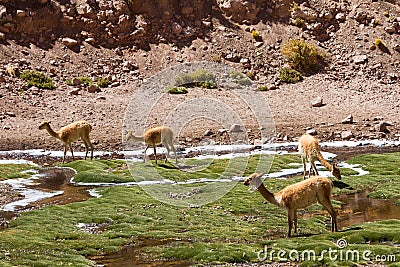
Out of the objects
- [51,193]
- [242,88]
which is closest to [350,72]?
[242,88]

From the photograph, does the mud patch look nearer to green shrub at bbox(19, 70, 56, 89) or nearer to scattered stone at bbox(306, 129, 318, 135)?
scattered stone at bbox(306, 129, 318, 135)

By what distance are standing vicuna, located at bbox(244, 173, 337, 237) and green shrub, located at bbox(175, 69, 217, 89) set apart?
28.8 m

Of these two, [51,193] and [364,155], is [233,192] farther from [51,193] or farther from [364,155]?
[364,155]

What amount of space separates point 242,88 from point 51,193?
2448 cm

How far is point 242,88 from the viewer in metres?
44.3

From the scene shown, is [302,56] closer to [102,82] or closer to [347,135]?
[347,135]

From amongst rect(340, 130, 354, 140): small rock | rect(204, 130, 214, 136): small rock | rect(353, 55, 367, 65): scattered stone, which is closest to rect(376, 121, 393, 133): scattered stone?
rect(340, 130, 354, 140): small rock

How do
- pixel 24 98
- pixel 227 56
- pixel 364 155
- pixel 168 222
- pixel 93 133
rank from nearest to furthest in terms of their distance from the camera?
1. pixel 168 222
2. pixel 364 155
3. pixel 93 133
4. pixel 24 98
5. pixel 227 56

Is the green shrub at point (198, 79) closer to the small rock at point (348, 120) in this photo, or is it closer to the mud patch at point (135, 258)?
the small rock at point (348, 120)

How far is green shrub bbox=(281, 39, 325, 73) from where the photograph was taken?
46.8 metres

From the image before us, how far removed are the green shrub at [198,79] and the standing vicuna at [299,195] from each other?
94.3ft

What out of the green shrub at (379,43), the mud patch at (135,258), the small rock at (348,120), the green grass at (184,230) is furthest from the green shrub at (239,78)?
the mud patch at (135,258)

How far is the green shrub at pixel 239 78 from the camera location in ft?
147

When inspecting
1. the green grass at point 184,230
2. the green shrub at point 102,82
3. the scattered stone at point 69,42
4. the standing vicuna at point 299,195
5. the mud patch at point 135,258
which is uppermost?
the scattered stone at point 69,42
